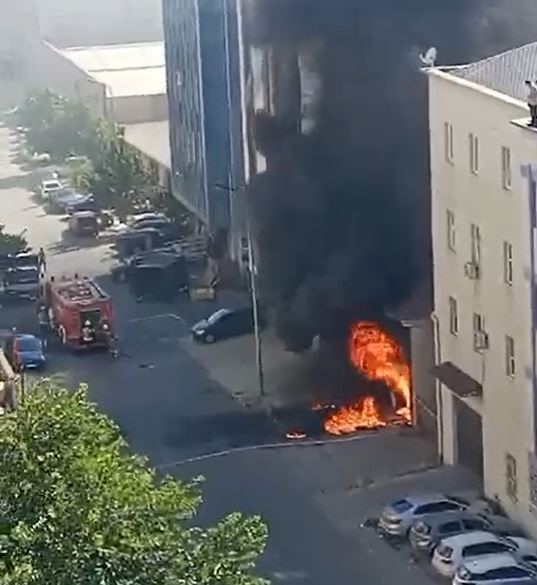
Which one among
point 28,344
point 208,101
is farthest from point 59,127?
point 28,344

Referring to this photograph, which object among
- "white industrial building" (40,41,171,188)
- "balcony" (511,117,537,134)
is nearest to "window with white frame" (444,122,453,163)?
"balcony" (511,117,537,134)

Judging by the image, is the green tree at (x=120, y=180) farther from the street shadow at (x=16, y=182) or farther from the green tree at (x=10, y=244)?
the green tree at (x=10, y=244)

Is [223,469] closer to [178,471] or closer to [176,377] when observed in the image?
[178,471]

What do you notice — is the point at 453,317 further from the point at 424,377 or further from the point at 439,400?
the point at 424,377

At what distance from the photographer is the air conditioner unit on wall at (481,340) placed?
64.0 ft

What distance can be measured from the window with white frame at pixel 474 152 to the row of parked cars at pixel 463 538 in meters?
3.40

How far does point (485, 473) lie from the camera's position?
19844 millimetres

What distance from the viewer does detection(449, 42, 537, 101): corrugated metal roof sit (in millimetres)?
19516

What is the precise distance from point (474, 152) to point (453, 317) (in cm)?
209

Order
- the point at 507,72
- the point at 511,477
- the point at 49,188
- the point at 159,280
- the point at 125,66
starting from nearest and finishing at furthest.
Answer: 1. the point at 511,477
2. the point at 507,72
3. the point at 159,280
4. the point at 49,188
5. the point at 125,66

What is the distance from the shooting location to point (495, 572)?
664 inches

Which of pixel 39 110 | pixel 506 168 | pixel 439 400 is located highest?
pixel 506 168

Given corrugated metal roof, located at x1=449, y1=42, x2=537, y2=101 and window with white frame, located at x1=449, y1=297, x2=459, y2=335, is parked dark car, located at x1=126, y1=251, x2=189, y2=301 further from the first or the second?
corrugated metal roof, located at x1=449, y1=42, x2=537, y2=101

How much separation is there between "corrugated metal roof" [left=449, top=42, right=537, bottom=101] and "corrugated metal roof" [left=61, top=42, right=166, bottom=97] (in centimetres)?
2502
